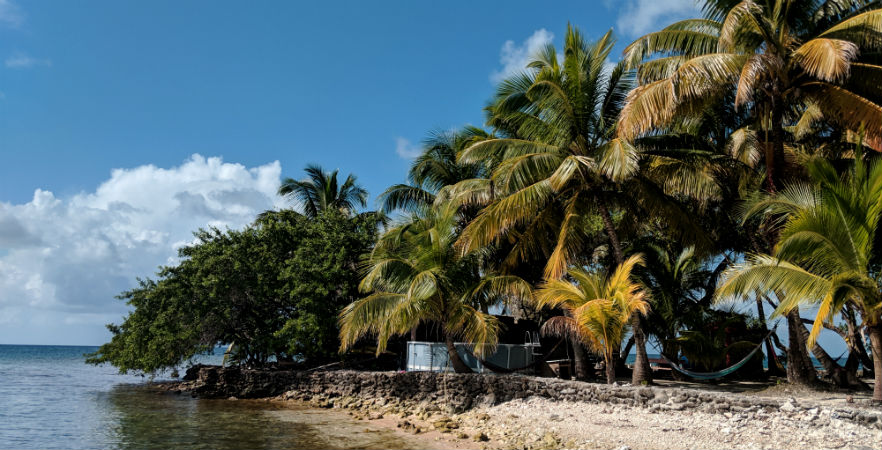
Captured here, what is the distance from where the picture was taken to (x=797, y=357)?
12562 mm

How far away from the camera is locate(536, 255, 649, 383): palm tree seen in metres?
11.9

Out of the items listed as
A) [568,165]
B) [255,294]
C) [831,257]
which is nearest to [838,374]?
[831,257]

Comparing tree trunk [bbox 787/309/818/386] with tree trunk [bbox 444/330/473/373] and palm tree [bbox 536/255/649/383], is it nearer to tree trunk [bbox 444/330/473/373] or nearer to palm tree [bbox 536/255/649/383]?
palm tree [bbox 536/255/649/383]

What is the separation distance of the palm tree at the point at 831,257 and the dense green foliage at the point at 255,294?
1358cm

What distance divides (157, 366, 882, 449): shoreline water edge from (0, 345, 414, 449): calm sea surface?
1.21 meters

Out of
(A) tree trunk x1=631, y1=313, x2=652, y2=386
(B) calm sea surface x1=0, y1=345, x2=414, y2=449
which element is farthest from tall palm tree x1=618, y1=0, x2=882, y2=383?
(B) calm sea surface x1=0, y1=345, x2=414, y2=449

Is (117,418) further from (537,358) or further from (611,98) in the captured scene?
(611,98)

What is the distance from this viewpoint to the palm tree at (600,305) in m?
11.9

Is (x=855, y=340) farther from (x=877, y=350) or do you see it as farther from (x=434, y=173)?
(x=434, y=173)

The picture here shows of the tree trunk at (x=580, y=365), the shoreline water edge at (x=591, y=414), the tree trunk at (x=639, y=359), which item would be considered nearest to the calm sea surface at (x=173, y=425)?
the shoreline water edge at (x=591, y=414)

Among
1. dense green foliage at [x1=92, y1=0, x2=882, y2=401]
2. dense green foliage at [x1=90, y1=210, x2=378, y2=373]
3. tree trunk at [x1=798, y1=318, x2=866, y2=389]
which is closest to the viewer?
dense green foliage at [x1=92, y1=0, x2=882, y2=401]

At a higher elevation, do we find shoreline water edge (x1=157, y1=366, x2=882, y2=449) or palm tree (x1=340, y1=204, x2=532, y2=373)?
palm tree (x1=340, y1=204, x2=532, y2=373)

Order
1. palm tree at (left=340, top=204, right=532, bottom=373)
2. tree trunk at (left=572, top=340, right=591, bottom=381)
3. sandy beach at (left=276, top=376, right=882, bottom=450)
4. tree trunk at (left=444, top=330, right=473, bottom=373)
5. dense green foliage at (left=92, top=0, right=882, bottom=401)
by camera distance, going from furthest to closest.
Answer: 1. tree trunk at (left=444, top=330, right=473, bottom=373)
2. tree trunk at (left=572, top=340, right=591, bottom=381)
3. palm tree at (left=340, top=204, right=532, bottom=373)
4. dense green foliage at (left=92, top=0, right=882, bottom=401)
5. sandy beach at (left=276, top=376, right=882, bottom=450)

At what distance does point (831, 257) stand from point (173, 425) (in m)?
15.2
